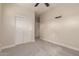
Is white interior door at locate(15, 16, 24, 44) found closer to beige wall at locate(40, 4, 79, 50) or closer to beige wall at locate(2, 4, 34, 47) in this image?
beige wall at locate(2, 4, 34, 47)

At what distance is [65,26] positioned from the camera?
4641 millimetres

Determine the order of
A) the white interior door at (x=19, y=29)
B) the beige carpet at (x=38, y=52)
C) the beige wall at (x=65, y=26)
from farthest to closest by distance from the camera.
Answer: the white interior door at (x=19, y=29) → the beige wall at (x=65, y=26) → the beige carpet at (x=38, y=52)

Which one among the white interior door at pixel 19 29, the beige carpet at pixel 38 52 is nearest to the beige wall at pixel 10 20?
the white interior door at pixel 19 29

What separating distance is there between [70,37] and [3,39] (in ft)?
11.1

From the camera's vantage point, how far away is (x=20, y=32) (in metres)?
5.52

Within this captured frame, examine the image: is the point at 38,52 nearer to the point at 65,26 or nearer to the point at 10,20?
the point at 65,26

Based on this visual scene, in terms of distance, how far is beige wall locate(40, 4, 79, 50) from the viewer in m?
4.00

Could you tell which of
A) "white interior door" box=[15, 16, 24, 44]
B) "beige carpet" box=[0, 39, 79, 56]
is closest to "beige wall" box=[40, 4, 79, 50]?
"beige carpet" box=[0, 39, 79, 56]

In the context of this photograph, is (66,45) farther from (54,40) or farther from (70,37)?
(54,40)

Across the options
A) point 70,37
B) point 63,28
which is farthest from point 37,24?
point 70,37

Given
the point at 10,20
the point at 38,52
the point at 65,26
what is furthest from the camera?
the point at 65,26

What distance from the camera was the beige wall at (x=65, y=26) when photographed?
4.00 m

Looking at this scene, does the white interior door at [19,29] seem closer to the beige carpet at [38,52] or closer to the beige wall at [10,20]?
the beige wall at [10,20]

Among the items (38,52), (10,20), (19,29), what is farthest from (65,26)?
(10,20)
